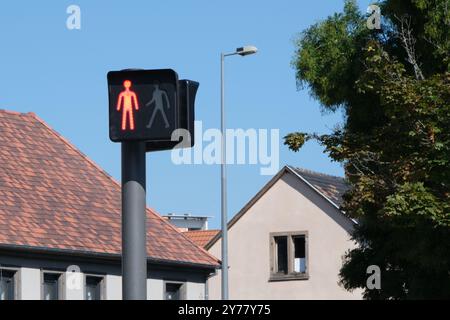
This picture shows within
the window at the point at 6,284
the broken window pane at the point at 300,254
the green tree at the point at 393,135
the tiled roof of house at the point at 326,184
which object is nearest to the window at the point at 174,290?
the window at the point at 6,284

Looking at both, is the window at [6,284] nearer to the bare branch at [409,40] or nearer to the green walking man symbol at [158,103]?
the bare branch at [409,40]

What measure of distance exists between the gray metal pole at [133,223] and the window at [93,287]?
32967mm

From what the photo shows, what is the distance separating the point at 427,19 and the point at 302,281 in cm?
2819

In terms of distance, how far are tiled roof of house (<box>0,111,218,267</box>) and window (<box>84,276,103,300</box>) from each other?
96 centimetres

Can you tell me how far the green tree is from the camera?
24.7m

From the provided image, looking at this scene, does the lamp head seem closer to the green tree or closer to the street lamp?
the street lamp

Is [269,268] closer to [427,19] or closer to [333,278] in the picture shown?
[333,278]

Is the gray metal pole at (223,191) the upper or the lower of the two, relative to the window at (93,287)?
upper

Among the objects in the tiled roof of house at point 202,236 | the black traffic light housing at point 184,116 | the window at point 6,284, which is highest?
the tiled roof of house at point 202,236

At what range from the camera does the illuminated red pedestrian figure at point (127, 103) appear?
6.17 m

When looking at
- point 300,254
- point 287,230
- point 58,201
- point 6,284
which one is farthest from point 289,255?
point 6,284
